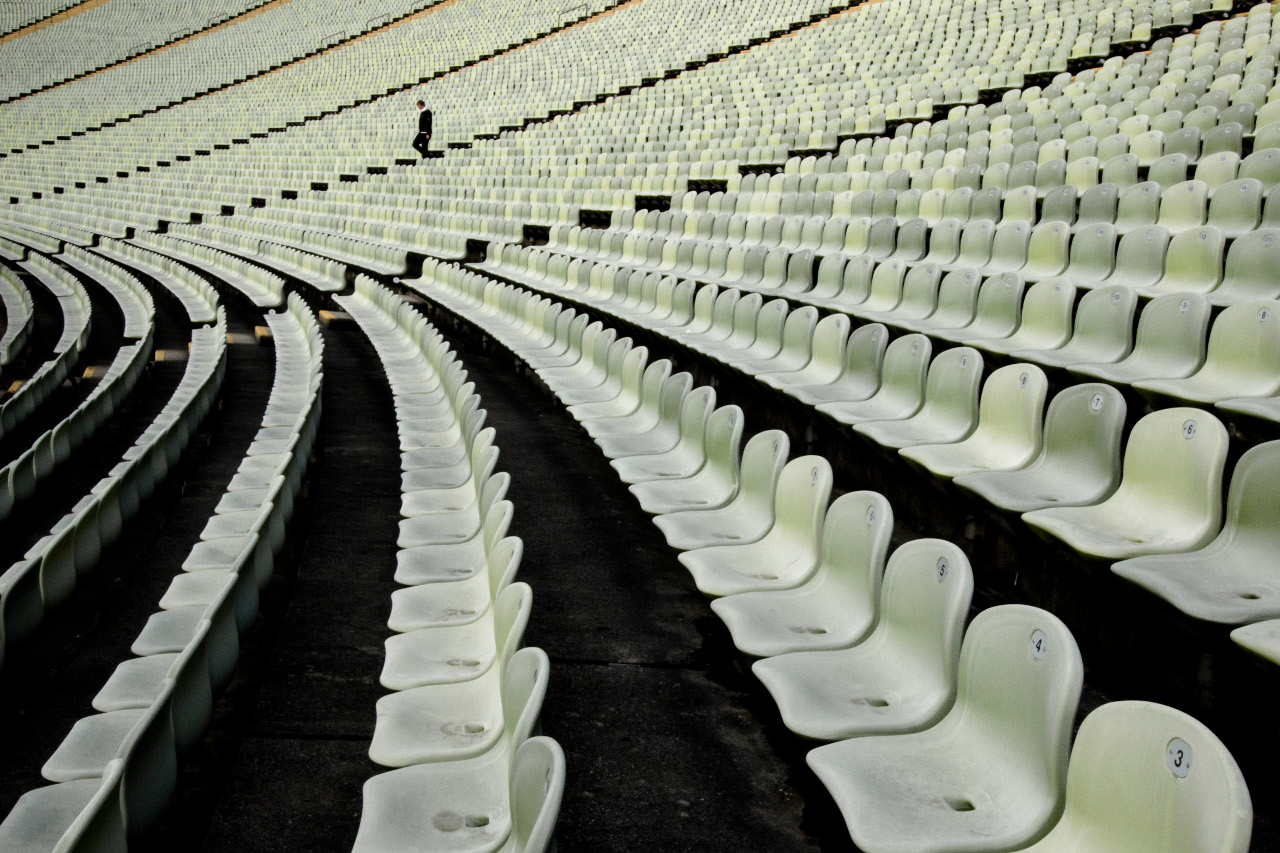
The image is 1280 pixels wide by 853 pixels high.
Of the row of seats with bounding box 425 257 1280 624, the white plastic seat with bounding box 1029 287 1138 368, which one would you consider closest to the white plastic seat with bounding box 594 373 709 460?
the row of seats with bounding box 425 257 1280 624

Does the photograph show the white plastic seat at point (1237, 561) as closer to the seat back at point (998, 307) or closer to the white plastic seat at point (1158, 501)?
the white plastic seat at point (1158, 501)

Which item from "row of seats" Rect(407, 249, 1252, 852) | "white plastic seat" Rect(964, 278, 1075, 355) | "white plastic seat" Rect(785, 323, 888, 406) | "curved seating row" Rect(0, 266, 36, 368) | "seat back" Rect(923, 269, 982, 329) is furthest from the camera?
"curved seating row" Rect(0, 266, 36, 368)

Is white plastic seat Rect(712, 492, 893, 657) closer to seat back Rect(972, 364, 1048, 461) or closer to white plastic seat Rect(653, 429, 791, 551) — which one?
white plastic seat Rect(653, 429, 791, 551)

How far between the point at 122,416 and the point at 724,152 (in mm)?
4855

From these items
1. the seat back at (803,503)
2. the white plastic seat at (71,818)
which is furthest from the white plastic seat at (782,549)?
the white plastic seat at (71,818)

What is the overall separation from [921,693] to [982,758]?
192 mm

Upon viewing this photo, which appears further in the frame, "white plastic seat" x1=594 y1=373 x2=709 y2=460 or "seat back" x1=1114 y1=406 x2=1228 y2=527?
"white plastic seat" x1=594 y1=373 x2=709 y2=460

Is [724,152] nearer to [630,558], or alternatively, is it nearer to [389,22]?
[630,558]

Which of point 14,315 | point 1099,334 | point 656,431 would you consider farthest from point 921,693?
point 14,315

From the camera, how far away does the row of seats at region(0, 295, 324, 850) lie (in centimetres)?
126

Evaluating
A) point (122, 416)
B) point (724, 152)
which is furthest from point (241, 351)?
point (724, 152)

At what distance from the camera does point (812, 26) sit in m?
12.8

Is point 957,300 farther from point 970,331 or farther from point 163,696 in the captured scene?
point 163,696

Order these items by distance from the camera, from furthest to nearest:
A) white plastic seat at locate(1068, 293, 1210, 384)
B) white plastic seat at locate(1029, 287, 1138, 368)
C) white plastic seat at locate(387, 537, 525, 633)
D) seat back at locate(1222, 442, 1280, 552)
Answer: white plastic seat at locate(1029, 287, 1138, 368), white plastic seat at locate(1068, 293, 1210, 384), white plastic seat at locate(387, 537, 525, 633), seat back at locate(1222, 442, 1280, 552)
